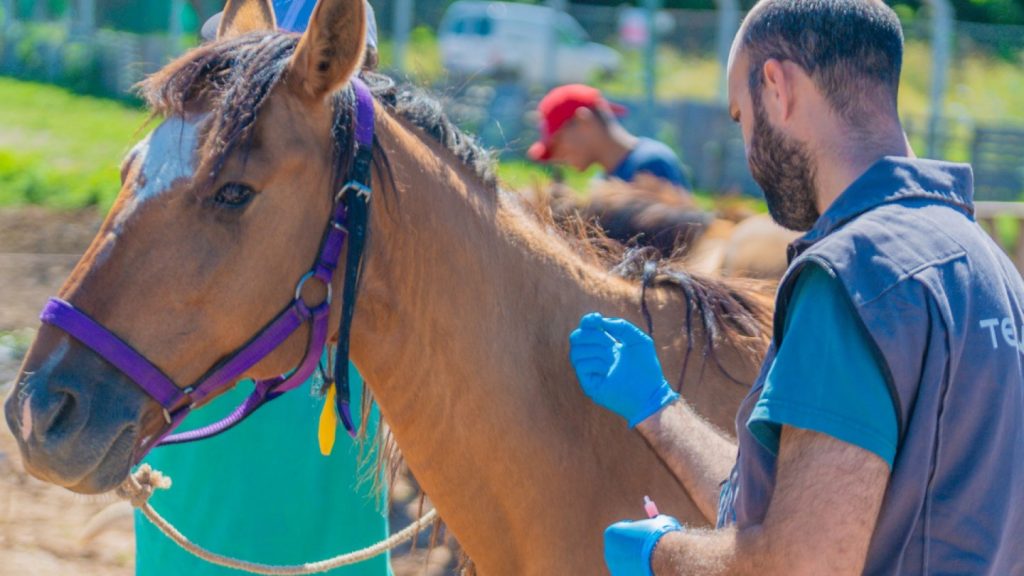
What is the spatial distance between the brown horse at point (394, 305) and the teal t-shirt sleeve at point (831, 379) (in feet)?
2.66

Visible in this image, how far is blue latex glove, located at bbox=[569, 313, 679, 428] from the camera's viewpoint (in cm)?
213

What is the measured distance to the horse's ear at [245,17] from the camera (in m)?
2.59

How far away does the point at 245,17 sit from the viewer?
2625mm

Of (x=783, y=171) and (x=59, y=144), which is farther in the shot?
(x=59, y=144)

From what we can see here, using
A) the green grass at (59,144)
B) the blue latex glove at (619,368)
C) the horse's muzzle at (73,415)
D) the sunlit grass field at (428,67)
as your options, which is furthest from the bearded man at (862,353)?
the sunlit grass field at (428,67)

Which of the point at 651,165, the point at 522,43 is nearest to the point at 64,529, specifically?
the point at 651,165

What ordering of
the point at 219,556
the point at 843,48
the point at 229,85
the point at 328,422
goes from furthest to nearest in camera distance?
the point at 219,556 → the point at 328,422 → the point at 229,85 → the point at 843,48

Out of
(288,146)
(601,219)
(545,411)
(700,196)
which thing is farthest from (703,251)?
(700,196)

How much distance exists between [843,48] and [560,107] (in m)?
5.40

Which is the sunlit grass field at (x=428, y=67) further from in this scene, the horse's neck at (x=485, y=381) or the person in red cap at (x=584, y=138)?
the horse's neck at (x=485, y=381)

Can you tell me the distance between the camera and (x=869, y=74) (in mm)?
1638

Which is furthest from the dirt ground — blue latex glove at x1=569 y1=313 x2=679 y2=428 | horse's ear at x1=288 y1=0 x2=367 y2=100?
horse's ear at x1=288 y1=0 x2=367 y2=100

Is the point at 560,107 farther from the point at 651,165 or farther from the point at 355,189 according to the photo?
the point at 355,189

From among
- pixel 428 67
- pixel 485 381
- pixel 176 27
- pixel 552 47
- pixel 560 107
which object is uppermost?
pixel 485 381
